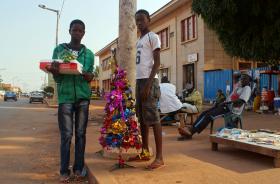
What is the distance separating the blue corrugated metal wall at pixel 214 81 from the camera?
2402 centimetres

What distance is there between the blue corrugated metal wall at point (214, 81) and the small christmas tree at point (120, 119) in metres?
18.0

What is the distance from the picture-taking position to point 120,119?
19.9 feet

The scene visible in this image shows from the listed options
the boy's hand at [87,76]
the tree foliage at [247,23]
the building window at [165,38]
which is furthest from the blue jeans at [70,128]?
the building window at [165,38]

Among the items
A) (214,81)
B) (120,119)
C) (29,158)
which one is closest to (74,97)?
(120,119)

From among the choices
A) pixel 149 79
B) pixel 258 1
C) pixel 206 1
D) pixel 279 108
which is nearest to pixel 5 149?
pixel 149 79

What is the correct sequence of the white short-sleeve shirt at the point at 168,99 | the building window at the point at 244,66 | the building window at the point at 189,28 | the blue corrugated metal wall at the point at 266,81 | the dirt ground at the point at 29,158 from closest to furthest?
the dirt ground at the point at 29,158, the white short-sleeve shirt at the point at 168,99, the blue corrugated metal wall at the point at 266,81, the building window at the point at 244,66, the building window at the point at 189,28

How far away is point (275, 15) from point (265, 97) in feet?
33.6

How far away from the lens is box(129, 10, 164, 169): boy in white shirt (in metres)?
5.48

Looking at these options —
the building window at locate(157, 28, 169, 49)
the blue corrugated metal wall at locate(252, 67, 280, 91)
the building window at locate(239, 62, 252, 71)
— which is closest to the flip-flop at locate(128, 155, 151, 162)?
the blue corrugated metal wall at locate(252, 67, 280, 91)

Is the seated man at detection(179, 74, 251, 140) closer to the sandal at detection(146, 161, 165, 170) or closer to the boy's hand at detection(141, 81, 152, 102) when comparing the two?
the sandal at detection(146, 161, 165, 170)

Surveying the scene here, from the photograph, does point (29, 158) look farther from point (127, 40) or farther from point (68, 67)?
point (68, 67)

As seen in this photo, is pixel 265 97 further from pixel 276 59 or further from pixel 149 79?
pixel 149 79

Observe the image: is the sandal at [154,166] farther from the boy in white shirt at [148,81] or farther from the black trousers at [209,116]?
the black trousers at [209,116]

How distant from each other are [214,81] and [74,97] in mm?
19823
